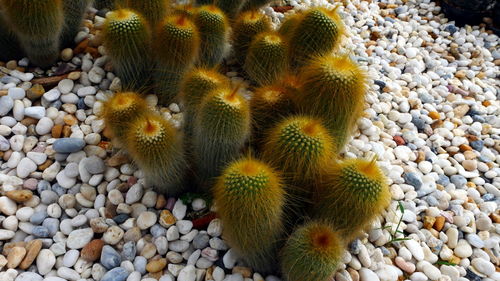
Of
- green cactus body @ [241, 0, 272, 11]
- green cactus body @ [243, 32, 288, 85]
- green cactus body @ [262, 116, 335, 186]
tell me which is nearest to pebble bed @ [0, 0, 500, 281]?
green cactus body @ [243, 32, 288, 85]

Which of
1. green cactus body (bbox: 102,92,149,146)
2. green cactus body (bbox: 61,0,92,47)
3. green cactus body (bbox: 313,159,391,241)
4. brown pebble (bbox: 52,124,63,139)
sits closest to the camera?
green cactus body (bbox: 313,159,391,241)

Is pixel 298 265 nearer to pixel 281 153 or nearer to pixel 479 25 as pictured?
pixel 281 153

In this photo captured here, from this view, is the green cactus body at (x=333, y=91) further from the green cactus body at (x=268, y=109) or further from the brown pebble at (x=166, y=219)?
the brown pebble at (x=166, y=219)

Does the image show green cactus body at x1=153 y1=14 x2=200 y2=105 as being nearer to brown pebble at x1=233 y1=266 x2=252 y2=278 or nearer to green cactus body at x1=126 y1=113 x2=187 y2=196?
green cactus body at x1=126 y1=113 x2=187 y2=196

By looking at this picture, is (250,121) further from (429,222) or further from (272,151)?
(429,222)

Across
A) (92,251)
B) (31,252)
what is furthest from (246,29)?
(31,252)
